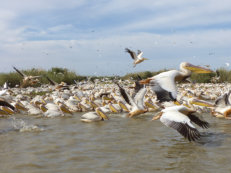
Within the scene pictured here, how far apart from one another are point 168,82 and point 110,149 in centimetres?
149

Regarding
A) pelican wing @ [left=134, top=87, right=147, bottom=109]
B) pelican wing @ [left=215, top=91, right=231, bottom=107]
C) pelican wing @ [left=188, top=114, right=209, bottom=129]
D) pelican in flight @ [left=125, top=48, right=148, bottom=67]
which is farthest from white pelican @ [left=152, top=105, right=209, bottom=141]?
pelican in flight @ [left=125, top=48, right=148, bottom=67]

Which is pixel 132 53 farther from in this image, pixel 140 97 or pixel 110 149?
pixel 110 149

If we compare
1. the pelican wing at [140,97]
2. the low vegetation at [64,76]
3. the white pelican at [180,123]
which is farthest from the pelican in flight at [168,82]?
the low vegetation at [64,76]

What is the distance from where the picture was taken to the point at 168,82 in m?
4.95

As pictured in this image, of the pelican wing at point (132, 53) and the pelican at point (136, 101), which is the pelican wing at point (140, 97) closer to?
the pelican at point (136, 101)

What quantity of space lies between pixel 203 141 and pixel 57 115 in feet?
12.9

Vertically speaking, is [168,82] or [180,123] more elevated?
[168,82]

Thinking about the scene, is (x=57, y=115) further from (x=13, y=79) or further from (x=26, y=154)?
(x=13, y=79)

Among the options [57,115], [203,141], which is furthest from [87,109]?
[203,141]

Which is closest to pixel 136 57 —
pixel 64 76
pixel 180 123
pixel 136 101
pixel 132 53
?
pixel 132 53

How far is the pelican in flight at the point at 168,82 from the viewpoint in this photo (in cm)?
486

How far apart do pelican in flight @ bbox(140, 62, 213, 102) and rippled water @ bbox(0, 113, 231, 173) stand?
714 mm

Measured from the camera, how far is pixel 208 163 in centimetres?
366

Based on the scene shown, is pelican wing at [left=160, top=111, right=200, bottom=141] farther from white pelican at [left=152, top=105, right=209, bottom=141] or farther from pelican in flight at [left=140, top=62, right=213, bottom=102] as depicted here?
pelican in flight at [left=140, top=62, right=213, bottom=102]
